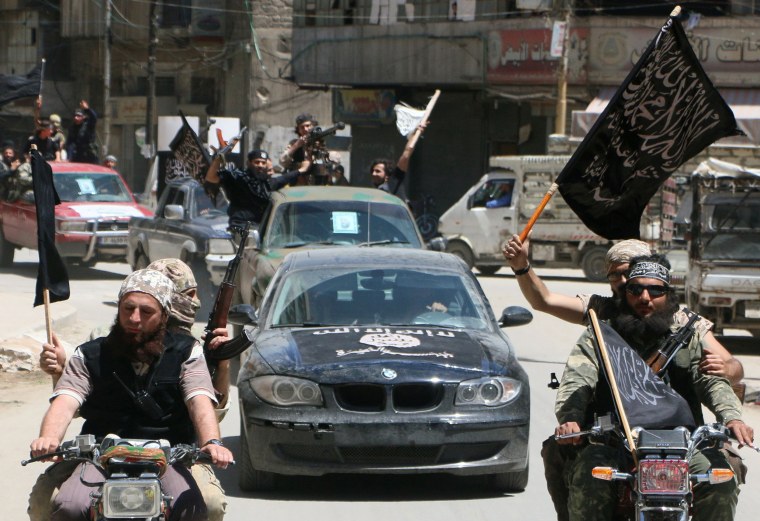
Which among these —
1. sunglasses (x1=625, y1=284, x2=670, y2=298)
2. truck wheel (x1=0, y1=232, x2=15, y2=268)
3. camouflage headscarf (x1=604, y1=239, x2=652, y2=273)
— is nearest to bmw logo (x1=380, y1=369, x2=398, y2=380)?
camouflage headscarf (x1=604, y1=239, x2=652, y2=273)

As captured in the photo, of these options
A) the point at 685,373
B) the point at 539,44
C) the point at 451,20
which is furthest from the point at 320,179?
the point at 451,20

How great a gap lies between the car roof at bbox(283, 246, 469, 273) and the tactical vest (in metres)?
4.08

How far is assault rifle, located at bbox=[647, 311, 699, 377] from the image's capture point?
5.30 meters

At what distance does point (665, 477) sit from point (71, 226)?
58.6ft

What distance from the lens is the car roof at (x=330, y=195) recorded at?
13125 mm

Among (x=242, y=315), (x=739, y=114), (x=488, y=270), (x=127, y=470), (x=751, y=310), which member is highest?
(x=739, y=114)

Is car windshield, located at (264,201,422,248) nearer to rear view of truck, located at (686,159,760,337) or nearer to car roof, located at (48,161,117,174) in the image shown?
rear view of truck, located at (686,159,760,337)

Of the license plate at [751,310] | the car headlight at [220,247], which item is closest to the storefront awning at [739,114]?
the car headlight at [220,247]

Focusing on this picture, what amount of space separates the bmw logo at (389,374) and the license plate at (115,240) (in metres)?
14.7

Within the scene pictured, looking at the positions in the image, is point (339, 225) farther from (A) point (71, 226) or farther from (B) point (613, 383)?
(A) point (71, 226)

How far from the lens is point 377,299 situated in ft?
28.6

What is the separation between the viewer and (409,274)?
8969 millimetres

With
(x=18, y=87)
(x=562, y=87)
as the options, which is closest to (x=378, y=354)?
(x=18, y=87)

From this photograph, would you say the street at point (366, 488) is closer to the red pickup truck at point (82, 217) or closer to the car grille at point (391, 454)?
the car grille at point (391, 454)
